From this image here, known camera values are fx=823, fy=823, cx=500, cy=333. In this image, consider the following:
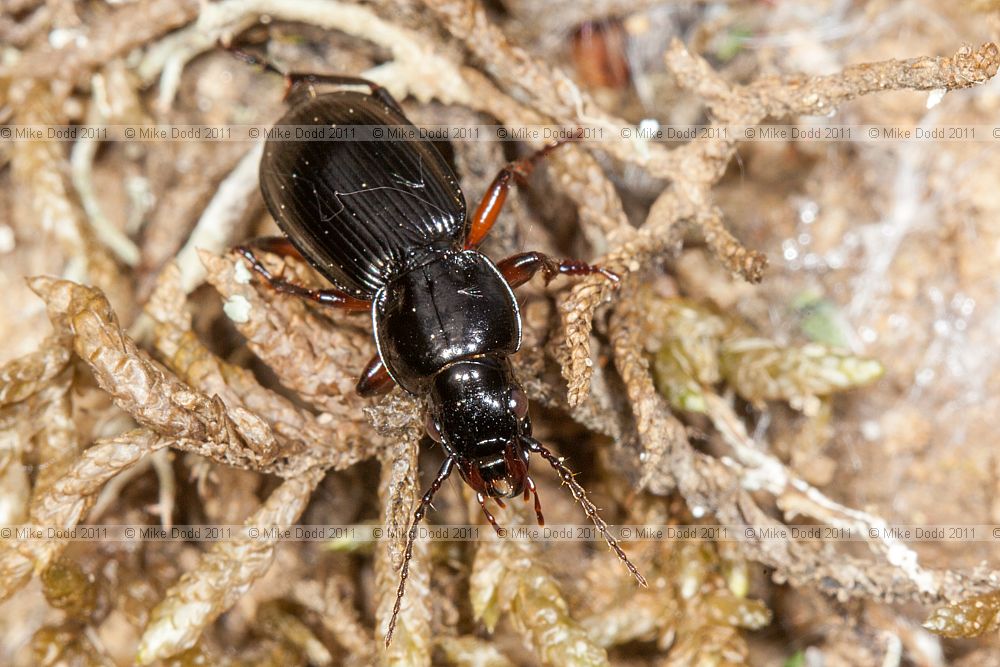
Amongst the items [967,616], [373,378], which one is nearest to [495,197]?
[373,378]

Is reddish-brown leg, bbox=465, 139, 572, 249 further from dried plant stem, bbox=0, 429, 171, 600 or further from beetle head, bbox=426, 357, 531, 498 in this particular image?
dried plant stem, bbox=0, 429, 171, 600

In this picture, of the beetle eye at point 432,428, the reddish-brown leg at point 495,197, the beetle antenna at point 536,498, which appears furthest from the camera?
the reddish-brown leg at point 495,197

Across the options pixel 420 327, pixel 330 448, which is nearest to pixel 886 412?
pixel 420 327

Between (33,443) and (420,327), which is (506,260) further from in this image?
(33,443)

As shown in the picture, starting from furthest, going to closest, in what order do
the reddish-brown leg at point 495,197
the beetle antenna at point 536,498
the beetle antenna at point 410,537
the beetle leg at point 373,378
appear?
the reddish-brown leg at point 495,197 → the beetle leg at point 373,378 → the beetle antenna at point 536,498 → the beetle antenna at point 410,537

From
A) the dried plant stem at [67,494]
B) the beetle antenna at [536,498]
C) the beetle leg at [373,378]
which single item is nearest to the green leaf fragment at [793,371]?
the beetle antenna at [536,498]

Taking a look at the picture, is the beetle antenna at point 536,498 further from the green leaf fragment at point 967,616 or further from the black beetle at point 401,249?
the green leaf fragment at point 967,616

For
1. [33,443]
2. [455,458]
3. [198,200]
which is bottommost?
[455,458]

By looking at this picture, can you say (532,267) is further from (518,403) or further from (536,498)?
(536,498)
